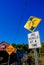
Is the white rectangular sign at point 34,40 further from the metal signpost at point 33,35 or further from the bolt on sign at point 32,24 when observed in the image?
the bolt on sign at point 32,24

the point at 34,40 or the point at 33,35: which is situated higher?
the point at 33,35

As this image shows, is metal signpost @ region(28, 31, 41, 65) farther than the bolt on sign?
No

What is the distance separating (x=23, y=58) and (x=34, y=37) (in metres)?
14.3

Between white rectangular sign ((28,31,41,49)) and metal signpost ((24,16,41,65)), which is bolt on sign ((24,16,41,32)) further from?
white rectangular sign ((28,31,41,49))

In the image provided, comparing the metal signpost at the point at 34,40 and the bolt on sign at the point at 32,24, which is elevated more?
the bolt on sign at the point at 32,24

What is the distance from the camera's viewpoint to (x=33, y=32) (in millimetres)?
6059

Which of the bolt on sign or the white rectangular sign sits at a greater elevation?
the bolt on sign

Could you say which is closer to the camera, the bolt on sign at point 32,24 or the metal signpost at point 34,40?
the metal signpost at point 34,40

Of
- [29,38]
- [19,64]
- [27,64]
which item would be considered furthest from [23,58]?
[29,38]

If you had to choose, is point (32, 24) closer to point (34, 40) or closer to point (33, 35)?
point (33, 35)

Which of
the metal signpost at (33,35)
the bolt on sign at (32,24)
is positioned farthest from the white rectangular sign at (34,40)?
the bolt on sign at (32,24)

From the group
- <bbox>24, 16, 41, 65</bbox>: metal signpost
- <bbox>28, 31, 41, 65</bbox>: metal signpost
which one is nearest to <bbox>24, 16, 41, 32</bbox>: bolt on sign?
<bbox>24, 16, 41, 65</bbox>: metal signpost

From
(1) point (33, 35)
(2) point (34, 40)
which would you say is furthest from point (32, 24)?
(2) point (34, 40)

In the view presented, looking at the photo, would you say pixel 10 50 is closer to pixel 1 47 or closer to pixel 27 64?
pixel 1 47
